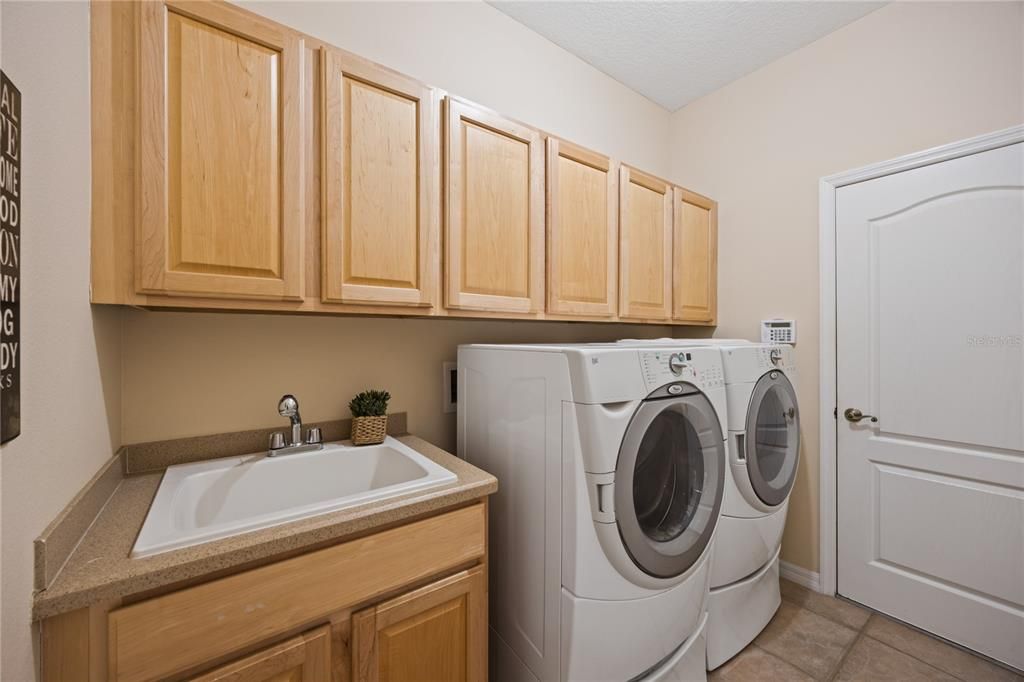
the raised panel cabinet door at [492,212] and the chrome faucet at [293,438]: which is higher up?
the raised panel cabinet door at [492,212]

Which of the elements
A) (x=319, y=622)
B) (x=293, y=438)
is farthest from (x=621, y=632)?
(x=293, y=438)

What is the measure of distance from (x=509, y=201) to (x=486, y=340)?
0.69 meters

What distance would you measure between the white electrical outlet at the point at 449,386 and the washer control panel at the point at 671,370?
2.83ft

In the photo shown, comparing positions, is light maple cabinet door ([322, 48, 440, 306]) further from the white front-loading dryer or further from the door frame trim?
the door frame trim

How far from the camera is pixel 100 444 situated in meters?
1.05

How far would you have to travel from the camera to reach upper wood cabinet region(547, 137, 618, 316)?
5.78ft

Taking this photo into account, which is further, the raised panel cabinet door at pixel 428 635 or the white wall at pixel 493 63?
the white wall at pixel 493 63

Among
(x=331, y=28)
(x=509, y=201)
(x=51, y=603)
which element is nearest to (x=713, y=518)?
(x=509, y=201)

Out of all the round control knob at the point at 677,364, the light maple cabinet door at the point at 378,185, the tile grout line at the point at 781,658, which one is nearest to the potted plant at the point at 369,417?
the light maple cabinet door at the point at 378,185

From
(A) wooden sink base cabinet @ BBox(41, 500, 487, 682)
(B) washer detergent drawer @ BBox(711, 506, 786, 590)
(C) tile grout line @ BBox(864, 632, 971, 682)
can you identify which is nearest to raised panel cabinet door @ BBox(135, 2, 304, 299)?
(A) wooden sink base cabinet @ BBox(41, 500, 487, 682)

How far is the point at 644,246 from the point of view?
7.05 feet

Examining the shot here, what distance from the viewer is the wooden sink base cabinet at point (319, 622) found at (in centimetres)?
75

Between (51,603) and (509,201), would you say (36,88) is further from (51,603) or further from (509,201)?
(509,201)

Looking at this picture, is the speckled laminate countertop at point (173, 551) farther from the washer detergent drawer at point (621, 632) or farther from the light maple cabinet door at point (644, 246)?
the light maple cabinet door at point (644, 246)
